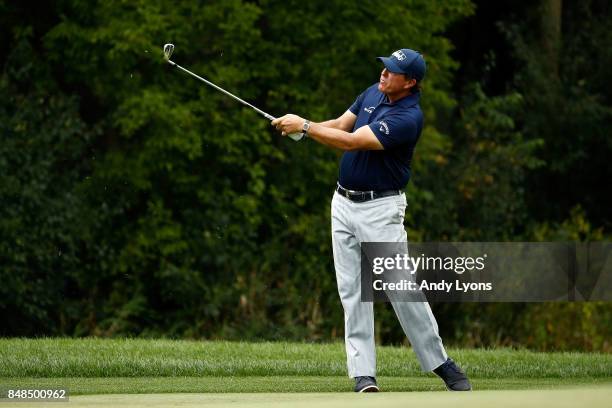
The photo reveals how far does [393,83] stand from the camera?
8.21m

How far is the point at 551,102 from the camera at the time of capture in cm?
2583

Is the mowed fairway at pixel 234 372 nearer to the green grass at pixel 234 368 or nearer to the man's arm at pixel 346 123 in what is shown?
the green grass at pixel 234 368

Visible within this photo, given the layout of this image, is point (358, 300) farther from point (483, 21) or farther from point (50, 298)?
point (483, 21)

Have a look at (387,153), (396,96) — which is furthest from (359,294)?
(396,96)

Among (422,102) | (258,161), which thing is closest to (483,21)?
(422,102)

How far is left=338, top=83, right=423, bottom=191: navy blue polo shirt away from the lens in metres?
8.05

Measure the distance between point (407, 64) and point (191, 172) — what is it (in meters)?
11.7

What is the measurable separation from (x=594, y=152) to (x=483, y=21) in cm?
391

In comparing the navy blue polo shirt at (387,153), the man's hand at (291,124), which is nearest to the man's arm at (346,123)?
the navy blue polo shirt at (387,153)

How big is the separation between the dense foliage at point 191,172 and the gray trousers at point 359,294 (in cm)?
911

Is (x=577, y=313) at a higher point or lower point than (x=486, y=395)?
lower

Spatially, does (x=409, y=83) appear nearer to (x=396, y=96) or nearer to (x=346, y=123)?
(x=396, y=96)

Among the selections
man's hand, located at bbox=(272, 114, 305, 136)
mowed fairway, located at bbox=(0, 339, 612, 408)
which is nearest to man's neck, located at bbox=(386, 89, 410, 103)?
man's hand, located at bbox=(272, 114, 305, 136)

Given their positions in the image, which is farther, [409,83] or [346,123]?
[346,123]
